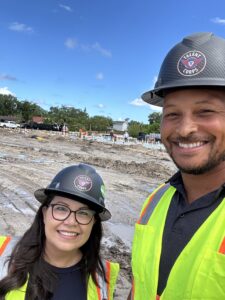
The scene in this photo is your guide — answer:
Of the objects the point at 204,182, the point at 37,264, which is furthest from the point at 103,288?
the point at 204,182

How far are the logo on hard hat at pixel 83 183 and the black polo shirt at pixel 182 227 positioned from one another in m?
0.94

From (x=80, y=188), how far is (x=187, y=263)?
1178 millimetres

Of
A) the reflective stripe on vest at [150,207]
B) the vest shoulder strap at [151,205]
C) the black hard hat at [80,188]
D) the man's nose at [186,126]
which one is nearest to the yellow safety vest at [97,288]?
the black hard hat at [80,188]

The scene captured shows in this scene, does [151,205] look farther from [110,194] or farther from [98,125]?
[98,125]

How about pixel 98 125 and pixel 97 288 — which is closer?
pixel 97 288

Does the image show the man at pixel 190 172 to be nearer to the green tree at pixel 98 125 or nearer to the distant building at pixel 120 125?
the green tree at pixel 98 125

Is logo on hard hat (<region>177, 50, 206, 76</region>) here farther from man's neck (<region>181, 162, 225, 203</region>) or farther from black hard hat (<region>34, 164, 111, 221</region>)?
black hard hat (<region>34, 164, 111, 221</region>)

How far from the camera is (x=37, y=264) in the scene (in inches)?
97.2

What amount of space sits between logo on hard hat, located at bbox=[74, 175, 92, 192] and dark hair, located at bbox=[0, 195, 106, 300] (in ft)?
0.74

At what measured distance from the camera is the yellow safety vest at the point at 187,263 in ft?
4.80

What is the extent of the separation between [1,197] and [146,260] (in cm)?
767

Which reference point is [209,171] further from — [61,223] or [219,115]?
[61,223]

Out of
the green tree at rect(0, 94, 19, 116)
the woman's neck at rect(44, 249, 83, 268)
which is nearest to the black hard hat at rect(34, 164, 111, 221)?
the woman's neck at rect(44, 249, 83, 268)

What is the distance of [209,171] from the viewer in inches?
67.7
